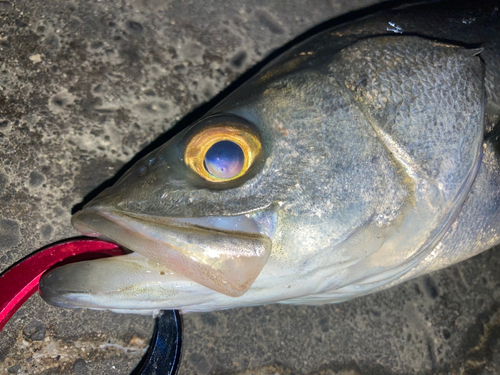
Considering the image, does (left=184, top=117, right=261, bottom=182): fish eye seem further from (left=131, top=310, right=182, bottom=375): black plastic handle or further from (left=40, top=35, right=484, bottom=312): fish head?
(left=131, top=310, right=182, bottom=375): black plastic handle

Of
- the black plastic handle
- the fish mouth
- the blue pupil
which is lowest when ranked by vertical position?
the black plastic handle

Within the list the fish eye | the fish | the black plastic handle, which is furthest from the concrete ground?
the fish eye

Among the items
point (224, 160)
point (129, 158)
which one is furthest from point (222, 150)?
point (129, 158)

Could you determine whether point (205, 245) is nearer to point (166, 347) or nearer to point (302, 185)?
point (302, 185)

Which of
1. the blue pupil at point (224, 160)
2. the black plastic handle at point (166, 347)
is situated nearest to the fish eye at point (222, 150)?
the blue pupil at point (224, 160)

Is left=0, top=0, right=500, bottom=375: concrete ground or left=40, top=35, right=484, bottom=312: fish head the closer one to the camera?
left=40, top=35, right=484, bottom=312: fish head

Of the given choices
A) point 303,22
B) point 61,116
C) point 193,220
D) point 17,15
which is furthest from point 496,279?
point 17,15

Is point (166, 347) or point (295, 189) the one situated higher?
point (295, 189)

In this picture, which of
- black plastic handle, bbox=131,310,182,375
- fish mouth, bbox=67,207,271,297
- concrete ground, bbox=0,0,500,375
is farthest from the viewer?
concrete ground, bbox=0,0,500,375
